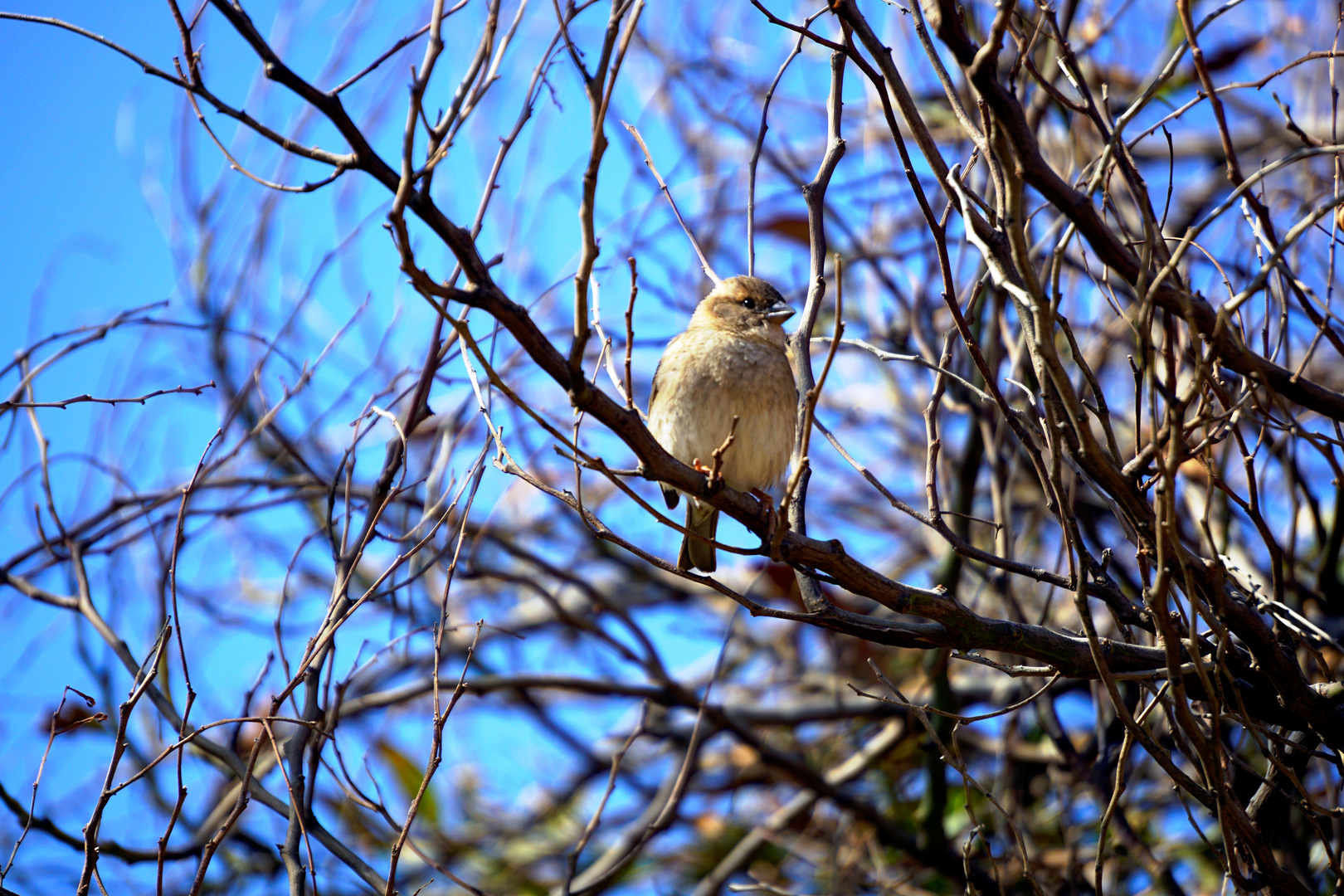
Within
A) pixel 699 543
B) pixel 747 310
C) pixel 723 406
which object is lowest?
pixel 699 543

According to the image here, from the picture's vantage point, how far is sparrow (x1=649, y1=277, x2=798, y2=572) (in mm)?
3961

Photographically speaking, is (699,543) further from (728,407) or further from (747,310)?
(747,310)

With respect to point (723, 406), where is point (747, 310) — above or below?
above

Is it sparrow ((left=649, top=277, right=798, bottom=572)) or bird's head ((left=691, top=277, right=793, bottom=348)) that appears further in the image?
bird's head ((left=691, top=277, right=793, bottom=348))

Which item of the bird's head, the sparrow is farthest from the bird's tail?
the bird's head

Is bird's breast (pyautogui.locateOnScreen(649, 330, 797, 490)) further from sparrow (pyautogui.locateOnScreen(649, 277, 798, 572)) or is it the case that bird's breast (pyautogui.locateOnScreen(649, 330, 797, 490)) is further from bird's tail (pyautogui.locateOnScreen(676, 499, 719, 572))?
bird's tail (pyautogui.locateOnScreen(676, 499, 719, 572))

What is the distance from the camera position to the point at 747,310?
4.42m

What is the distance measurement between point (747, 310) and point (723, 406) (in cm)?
62

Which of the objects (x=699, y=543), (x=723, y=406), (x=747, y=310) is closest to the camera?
(x=723, y=406)

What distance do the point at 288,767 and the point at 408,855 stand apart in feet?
10.5

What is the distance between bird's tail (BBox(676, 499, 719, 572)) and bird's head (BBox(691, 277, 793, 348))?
703mm

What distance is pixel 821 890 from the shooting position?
15.7 feet

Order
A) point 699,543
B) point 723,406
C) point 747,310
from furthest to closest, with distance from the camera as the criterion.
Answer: point 747,310 → point 699,543 → point 723,406

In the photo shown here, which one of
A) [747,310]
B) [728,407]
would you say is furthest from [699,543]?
[747,310]
